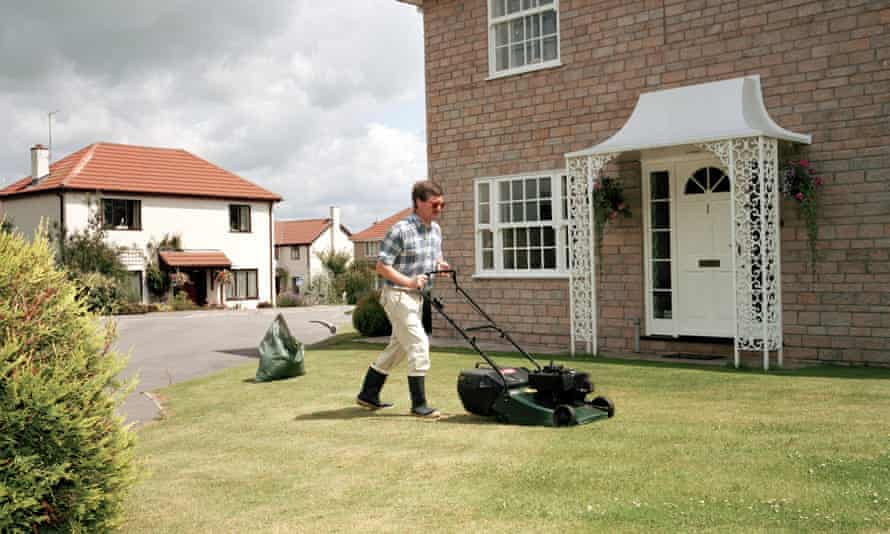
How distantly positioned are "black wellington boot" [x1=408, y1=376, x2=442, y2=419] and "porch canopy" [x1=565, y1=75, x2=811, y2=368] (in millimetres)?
4840

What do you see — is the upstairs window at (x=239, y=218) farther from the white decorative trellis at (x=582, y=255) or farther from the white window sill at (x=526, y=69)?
the white decorative trellis at (x=582, y=255)

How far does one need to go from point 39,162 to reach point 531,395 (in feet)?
128

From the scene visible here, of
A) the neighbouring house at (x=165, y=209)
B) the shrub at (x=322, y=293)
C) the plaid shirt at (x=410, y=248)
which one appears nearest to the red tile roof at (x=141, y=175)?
the neighbouring house at (x=165, y=209)

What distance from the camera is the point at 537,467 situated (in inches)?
230

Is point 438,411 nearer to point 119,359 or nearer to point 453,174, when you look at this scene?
point 119,359

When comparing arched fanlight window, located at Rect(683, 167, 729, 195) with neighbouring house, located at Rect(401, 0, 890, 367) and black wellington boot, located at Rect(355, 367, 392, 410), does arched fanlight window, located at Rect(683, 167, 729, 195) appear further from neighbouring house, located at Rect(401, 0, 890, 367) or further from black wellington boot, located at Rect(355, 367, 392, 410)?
black wellington boot, located at Rect(355, 367, 392, 410)

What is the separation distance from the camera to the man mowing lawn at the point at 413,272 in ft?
25.2

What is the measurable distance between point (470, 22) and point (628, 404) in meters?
8.96

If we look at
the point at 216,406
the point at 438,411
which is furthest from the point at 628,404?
the point at 216,406

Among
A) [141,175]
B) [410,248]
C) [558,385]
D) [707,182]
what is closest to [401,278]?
[410,248]

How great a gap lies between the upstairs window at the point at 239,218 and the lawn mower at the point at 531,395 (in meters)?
39.1

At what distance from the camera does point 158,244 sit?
41.2m

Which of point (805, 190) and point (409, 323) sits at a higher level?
point (805, 190)

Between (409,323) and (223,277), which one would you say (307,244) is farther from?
(409,323)
